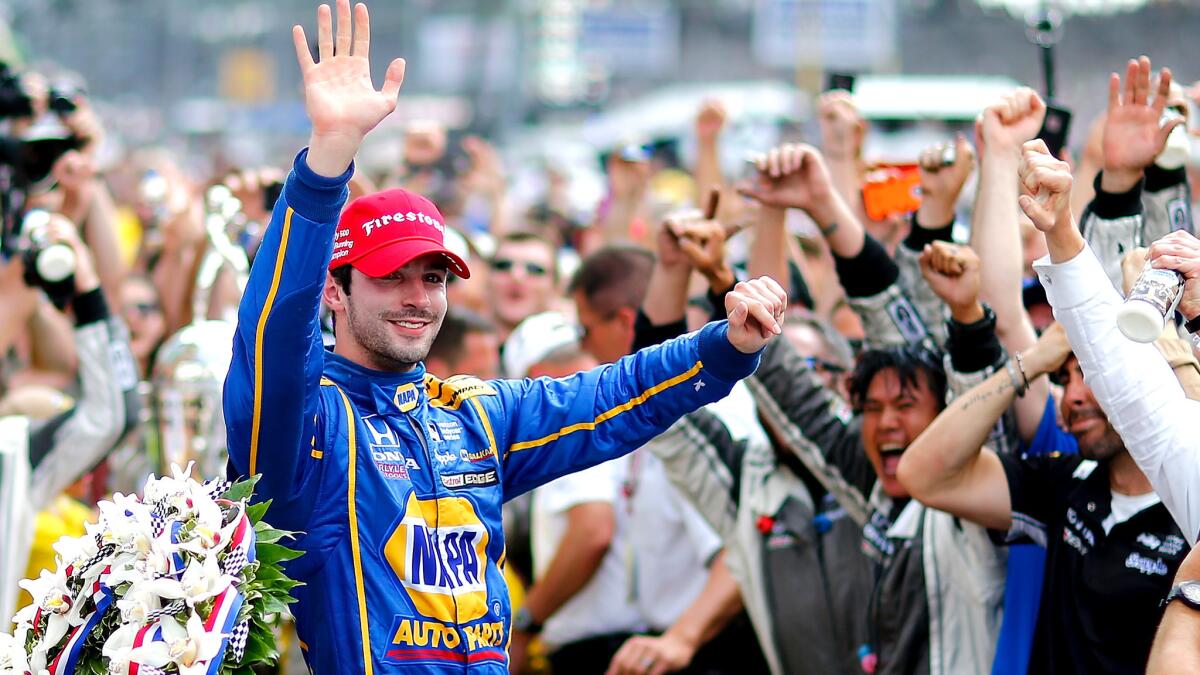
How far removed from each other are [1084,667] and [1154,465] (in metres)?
0.76

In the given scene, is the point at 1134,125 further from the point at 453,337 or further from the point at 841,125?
the point at 453,337

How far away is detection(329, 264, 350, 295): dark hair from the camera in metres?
4.30

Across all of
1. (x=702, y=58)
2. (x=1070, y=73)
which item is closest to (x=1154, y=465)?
(x=1070, y=73)

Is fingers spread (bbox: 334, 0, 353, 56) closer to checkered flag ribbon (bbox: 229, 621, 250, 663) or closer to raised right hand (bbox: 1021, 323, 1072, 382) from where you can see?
checkered flag ribbon (bbox: 229, 621, 250, 663)

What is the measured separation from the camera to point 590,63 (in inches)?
1564

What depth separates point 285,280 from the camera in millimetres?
3771

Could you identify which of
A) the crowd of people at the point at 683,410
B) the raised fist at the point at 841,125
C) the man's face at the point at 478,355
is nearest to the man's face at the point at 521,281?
the crowd of people at the point at 683,410

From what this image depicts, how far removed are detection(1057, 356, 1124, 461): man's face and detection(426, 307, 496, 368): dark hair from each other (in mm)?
3109

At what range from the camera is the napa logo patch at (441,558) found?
410 cm

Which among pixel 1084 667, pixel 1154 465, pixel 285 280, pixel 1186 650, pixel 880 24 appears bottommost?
pixel 1084 667

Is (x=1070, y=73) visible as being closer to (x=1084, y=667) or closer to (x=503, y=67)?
(x=503, y=67)

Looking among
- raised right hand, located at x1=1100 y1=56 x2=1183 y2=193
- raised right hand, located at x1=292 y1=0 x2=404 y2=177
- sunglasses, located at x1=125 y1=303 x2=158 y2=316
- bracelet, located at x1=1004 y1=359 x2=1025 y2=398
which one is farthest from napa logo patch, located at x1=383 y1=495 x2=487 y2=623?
sunglasses, located at x1=125 y1=303 x2=158 y2=316

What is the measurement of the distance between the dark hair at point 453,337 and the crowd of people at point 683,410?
0.05ft

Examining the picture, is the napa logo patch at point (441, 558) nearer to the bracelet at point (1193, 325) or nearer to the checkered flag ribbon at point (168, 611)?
the checkered flag ribbon at point (168, 611)
